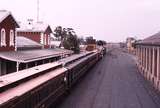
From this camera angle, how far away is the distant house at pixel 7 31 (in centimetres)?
2572

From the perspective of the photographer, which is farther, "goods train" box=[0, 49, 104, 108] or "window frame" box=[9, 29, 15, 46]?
"window frame" box=[9, 29, 15, 46]

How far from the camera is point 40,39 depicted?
149 feet

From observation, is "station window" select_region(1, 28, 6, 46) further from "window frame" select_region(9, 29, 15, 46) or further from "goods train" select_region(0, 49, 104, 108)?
"goods train" select_region(0, 49, 104, 108)

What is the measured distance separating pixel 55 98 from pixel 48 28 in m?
34.4

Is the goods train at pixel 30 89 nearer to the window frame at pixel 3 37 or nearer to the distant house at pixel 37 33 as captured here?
the window frame at pixel 3 37

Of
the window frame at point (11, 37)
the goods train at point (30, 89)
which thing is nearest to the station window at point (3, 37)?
the window frame at point (11, 37)

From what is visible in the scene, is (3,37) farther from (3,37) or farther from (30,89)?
(30,89)

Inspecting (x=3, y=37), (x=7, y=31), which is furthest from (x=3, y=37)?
(x=7, y=31)

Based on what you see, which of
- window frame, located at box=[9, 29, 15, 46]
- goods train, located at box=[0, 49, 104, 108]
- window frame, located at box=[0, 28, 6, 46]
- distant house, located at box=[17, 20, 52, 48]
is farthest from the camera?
distant house, located at box=[17, 20, 52, 48]

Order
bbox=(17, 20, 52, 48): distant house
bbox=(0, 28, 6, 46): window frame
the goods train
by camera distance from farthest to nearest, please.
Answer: bbox=(17, 20, 52, 48): distant house < bbox=(0, 28, 6, 46): window frame < the goods train

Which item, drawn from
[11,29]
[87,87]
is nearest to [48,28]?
[11,29]

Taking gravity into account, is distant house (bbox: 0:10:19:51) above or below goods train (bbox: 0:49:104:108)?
above

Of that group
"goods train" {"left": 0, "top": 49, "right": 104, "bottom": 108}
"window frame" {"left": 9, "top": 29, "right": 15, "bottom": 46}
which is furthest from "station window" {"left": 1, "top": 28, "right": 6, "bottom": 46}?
"goods train" {"left": 0, "top": 49, "right": 104, "bottom": 108}

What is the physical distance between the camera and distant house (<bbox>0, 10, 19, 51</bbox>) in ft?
84.4
